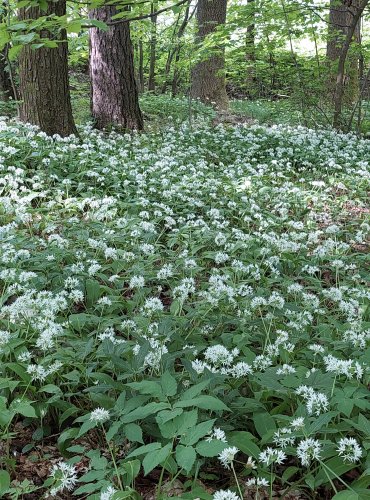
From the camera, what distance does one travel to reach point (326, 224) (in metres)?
→ 6.17

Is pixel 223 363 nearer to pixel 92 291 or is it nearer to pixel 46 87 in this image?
pixel 92 291

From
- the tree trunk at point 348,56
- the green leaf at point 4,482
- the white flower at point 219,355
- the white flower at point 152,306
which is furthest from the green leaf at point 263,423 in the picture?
the tree trunk at point 348,56

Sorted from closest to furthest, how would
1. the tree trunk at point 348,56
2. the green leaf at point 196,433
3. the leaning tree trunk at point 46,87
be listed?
the green leaf at point 196,433
the leaning tree trunk at point 46,87
the tree trunk at point 348,56

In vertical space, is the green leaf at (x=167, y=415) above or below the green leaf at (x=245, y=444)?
above

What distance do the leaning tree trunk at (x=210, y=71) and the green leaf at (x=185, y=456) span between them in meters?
13.2

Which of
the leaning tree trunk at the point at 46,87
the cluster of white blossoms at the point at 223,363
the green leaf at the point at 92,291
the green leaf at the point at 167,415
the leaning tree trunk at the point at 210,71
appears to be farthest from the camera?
the leaning tree trunk at the point at 210,71

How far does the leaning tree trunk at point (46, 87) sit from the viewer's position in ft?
23.5

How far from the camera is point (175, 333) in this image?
9.95ft

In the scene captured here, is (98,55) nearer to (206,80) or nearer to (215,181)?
Answer: (215,181)

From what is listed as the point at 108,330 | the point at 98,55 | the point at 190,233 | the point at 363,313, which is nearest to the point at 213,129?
the point at 98,55

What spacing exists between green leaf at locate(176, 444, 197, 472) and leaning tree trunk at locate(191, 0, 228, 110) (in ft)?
43.3

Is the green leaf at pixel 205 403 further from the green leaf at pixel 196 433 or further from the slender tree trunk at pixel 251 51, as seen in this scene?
the slender tree trunk at pixel 251 51

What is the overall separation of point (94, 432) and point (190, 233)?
2867mm

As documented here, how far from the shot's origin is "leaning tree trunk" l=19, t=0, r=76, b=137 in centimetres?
716
